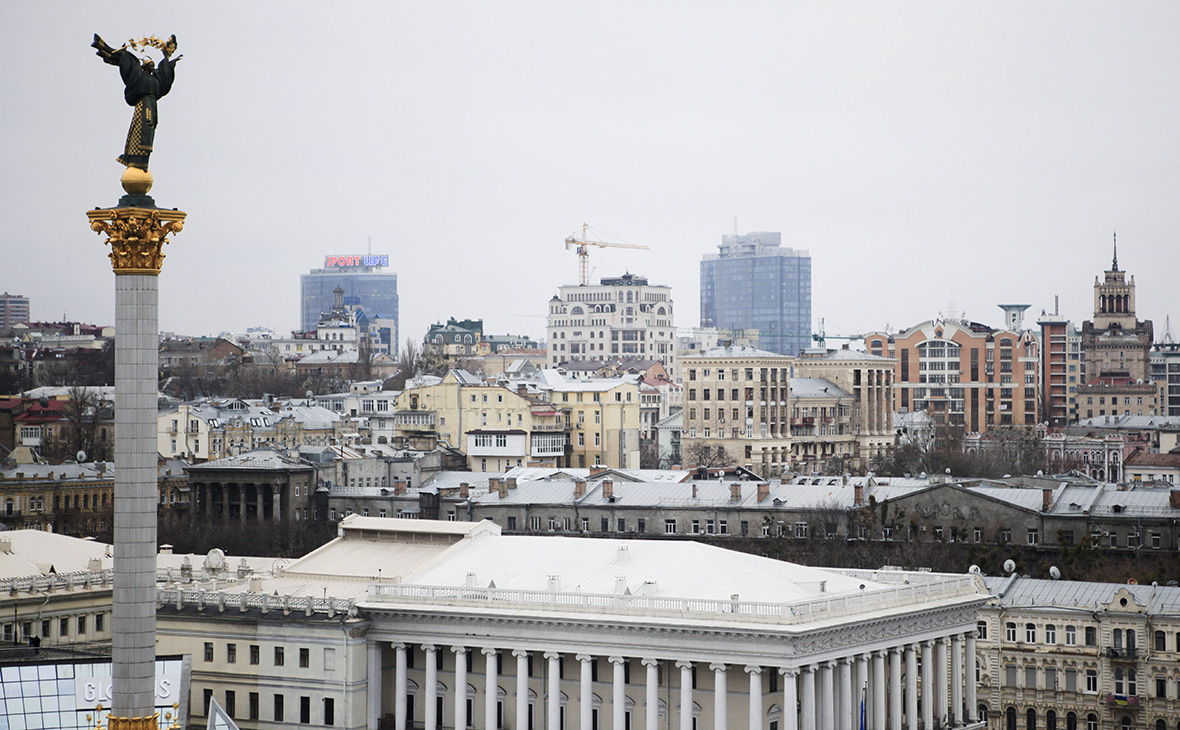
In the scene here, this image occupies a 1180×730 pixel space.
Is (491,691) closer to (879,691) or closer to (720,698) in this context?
(720,698)

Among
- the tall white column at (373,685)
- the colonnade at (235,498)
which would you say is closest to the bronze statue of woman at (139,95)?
the tall white column at (373,685)

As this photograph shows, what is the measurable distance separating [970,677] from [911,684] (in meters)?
6.34

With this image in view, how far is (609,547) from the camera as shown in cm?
10219

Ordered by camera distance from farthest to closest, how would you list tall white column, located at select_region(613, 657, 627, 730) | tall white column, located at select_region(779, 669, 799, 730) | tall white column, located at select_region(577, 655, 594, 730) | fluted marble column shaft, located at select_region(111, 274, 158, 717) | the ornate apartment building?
the ornate apartment building < tall white column, located at select_region(577, 655, 594, 730) < tall white column, located at select_region(613, 657, 627, 730) < tall white column, located at select_region(779, 669, 799, 730) < fluted marble column shaft, located at select_region(111, 274, 158, 717)

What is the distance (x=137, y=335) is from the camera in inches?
2534

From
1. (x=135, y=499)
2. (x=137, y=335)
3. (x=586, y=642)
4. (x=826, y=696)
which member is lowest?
(x=826, y=696)

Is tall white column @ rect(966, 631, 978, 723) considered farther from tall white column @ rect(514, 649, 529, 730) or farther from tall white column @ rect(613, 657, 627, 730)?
tall white column @ rect(514, 649, 529, 730)

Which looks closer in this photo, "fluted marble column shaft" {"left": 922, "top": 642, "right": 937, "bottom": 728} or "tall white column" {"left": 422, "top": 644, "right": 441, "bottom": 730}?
"tall white column" {"left": 422, "top": 644, "right": 441, "bottom": 730}

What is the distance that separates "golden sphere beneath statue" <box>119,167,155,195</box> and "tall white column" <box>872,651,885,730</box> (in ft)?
145

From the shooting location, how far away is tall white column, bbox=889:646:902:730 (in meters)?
95.4

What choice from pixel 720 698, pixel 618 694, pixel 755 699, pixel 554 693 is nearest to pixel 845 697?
pixel 755 699

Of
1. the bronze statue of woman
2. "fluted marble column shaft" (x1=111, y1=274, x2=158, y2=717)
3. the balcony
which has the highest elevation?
the bronze statue of woman

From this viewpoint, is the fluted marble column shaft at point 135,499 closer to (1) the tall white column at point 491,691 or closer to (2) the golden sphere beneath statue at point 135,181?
(2) the golden sphere beneath statue at point 135,181

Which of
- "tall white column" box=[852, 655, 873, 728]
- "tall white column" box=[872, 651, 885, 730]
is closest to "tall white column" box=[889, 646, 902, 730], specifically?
"tall white column" box=[872, 651, 885, 730]
